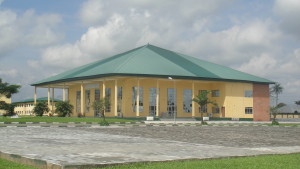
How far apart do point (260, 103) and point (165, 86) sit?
59.0 ft

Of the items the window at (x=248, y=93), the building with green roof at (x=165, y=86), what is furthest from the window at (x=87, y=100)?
the window at (x=248, y=93)

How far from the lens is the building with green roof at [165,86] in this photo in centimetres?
5916

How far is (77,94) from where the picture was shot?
7475cm

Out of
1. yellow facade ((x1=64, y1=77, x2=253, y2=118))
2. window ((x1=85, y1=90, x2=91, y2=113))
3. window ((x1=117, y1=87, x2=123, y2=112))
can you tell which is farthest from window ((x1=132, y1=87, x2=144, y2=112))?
window ((x1=85, y1=90, x2=91, y2=113))

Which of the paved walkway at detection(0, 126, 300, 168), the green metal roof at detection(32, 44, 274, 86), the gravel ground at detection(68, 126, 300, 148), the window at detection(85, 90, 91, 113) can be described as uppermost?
the green metal roof at detection(32, 44, 274, 86)

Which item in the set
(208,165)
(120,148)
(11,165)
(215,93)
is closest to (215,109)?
(215,93)

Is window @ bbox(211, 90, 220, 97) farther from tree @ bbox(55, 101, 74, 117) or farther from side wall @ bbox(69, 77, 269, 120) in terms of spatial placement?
tree @ bbox(55, 101, 74, 117)

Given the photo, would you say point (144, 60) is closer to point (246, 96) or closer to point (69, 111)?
point (69, 111)

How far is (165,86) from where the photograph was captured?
6562 centimetres

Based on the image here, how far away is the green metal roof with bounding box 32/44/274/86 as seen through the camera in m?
57.1

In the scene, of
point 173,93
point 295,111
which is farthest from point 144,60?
point 295,111

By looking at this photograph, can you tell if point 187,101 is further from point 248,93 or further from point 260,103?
point 260,103

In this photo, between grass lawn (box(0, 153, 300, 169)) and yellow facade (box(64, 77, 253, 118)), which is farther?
yellow facade (box(64, 77, 253, 118))

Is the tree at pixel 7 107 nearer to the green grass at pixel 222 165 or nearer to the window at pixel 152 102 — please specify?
the window at pixel 152 102
